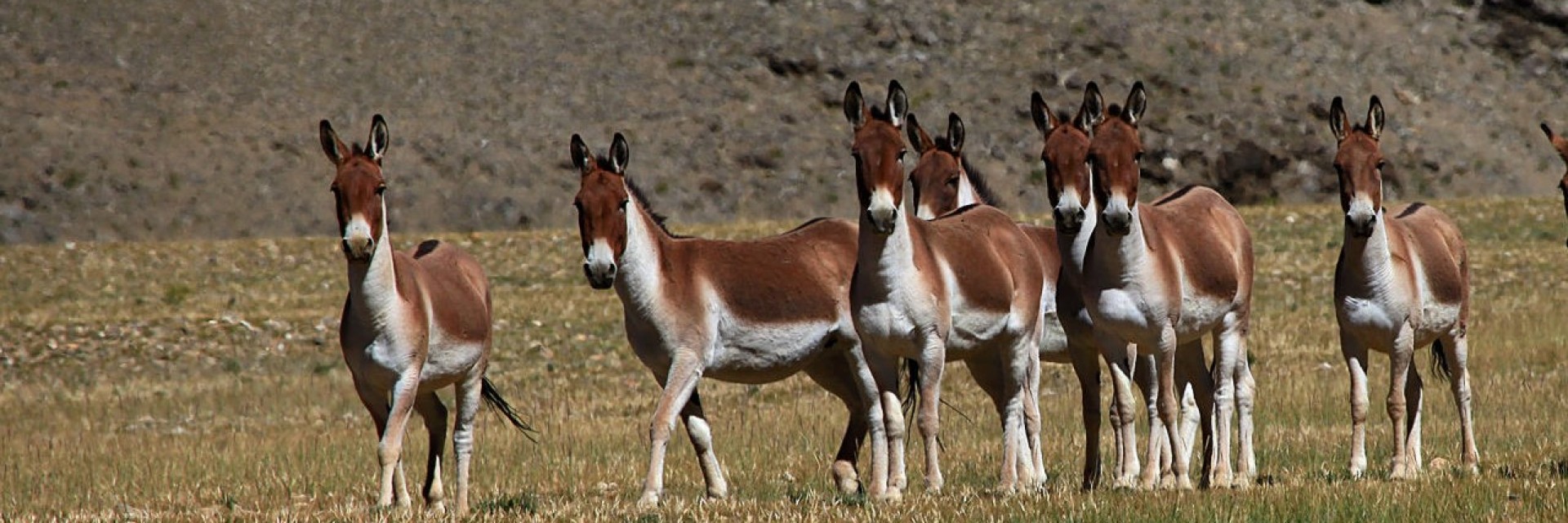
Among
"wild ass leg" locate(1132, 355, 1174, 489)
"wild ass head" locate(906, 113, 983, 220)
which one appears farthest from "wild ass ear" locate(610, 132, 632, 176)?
"wild ass head" locate(906, 113, 983, 220)

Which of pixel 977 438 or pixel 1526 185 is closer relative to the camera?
pixel 977 438

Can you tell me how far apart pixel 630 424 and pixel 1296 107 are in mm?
44158

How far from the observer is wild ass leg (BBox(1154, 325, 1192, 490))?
10914 millimetres

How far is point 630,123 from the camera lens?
56.5 metres

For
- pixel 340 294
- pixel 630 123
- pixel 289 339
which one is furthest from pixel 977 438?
pixel 630 123

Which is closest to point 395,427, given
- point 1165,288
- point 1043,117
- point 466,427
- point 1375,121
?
point 466,427

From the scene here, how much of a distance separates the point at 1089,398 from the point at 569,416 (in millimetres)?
7574

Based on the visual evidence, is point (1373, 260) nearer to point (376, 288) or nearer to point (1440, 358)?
point (1440, 358)

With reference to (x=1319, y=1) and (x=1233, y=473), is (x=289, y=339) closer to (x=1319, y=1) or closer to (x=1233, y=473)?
(x=1233, y=473)

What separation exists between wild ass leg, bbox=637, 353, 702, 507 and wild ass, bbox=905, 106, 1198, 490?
8.17ft

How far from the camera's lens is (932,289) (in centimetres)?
1115

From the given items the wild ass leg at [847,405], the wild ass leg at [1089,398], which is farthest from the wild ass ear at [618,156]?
the wild ass leg at [1089,398]

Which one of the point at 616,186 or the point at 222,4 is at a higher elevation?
the point at 222,4

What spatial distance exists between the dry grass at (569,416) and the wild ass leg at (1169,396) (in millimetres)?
795
